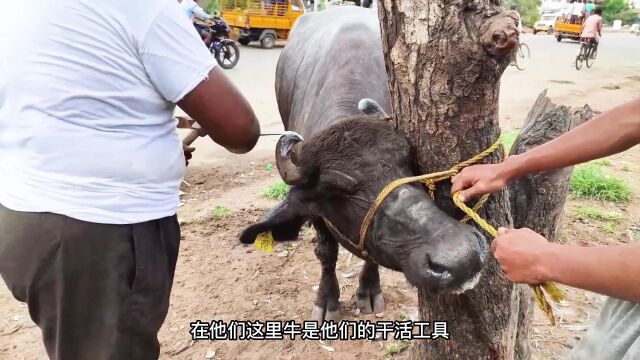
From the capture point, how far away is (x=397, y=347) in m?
3.09

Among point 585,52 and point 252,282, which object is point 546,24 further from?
Result: point 252,282

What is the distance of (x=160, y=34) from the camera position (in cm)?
156

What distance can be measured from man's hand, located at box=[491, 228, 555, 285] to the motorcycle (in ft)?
39.9

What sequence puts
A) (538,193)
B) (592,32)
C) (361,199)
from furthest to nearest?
1. (592,32)
2. (538,193)
3. (361,199)

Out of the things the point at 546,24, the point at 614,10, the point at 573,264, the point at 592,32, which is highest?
the point at 573,264

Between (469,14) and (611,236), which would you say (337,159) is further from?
(611,236)

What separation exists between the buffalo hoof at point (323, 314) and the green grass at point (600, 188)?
3.11 m

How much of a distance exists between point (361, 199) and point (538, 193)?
87cm

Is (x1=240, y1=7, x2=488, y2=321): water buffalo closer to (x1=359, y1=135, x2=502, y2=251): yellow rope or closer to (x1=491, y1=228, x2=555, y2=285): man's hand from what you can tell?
(x1=359, y1=135, x2=502, y2=251): yellow rope

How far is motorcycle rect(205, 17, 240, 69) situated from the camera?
12.8 metres

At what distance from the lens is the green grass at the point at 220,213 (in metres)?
4.87

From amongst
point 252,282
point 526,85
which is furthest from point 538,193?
point 526,85

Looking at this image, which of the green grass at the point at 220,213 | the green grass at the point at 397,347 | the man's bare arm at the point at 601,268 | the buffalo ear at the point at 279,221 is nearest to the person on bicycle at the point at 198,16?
the green grass at the point at 220,213

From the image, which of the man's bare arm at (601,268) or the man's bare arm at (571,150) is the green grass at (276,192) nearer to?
the man's bare arm at (571,150)
